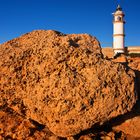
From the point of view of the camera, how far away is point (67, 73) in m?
5.54

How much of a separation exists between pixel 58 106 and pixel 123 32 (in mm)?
43339

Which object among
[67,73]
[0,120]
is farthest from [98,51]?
[0,120]

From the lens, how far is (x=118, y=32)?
155ft

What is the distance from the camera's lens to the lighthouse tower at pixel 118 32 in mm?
46188

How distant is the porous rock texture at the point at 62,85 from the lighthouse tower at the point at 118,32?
1575 inches

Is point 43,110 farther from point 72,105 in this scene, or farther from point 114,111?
point 114,111

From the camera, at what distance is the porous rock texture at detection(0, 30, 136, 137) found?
544 centimetres

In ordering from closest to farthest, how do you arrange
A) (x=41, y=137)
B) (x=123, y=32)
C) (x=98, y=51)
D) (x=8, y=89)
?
(x=41, y=137), (x=8, y=89), (x=98, y=51), (x=123, y=32)

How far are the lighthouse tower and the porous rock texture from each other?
40000 millimetres

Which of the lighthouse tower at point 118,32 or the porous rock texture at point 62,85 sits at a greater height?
the lighthouse tower at point 118,32

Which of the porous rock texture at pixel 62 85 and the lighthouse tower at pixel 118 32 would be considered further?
the lighthouse tower at pixel 118 32

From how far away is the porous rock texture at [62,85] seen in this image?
544 cm

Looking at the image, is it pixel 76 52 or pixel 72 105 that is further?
pixel 76 52

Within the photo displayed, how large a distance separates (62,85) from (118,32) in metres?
43.0
